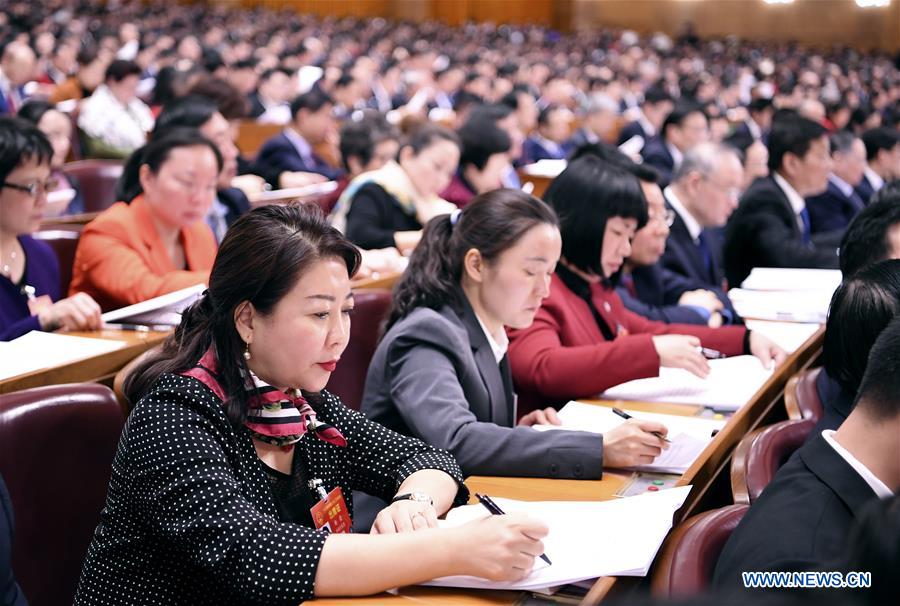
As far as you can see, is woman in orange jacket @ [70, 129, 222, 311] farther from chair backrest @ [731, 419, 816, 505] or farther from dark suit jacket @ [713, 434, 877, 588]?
dark suit jacket @ [713, 434, 877, 588]

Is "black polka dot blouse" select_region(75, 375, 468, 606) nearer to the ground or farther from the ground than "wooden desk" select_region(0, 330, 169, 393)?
farther from the ground

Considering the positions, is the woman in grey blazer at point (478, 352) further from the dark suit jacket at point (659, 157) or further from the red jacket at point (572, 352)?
the dark suit jacket at point (659, 157)

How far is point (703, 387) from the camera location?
8.72ft

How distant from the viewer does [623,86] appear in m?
14.5

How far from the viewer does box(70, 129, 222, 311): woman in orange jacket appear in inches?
123

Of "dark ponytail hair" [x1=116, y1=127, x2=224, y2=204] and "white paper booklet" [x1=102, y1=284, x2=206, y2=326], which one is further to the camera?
"dark ponytail hair" [x1=116, y1=127, x2=224, y2=204]

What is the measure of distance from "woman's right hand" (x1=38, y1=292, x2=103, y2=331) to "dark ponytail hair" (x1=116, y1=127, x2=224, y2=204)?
750 mm

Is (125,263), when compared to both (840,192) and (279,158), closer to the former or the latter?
(279,158)

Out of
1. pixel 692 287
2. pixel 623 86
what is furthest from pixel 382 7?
pixel 692 287

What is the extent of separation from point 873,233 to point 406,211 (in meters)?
2.56

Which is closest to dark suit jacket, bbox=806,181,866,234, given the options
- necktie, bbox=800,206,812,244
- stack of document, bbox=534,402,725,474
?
necktie, bbox=800,206,812,244

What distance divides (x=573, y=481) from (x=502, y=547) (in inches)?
24.5

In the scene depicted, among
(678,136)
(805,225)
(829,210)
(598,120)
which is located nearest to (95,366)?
(805,225)

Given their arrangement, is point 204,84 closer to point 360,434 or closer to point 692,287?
point 692,287
